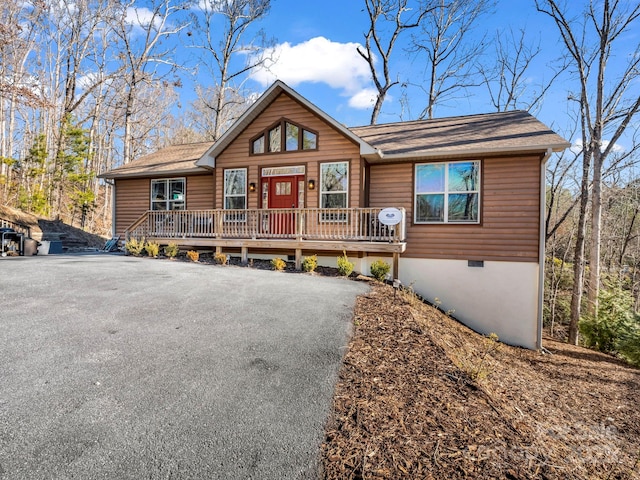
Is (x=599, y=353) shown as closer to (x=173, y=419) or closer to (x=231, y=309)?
(x=231, y=309)

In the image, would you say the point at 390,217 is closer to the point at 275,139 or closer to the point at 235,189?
the point at 275,139

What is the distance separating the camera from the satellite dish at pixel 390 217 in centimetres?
838

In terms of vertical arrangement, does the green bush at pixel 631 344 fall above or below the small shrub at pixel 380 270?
Answer: below

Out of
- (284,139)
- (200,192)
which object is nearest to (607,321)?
(284,139)

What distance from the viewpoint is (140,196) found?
43.3 feet

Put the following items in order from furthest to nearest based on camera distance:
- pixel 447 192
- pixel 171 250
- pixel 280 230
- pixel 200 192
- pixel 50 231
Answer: pixel 50 231 → pixel 200 192 → pixel 171 250 → pixel 280 230 → pixel 447 192

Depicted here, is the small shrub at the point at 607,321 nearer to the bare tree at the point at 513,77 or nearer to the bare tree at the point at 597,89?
the bare tree at the point at 597,89

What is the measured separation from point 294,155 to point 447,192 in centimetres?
482

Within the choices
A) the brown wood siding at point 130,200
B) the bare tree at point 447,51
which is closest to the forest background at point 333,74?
the bare tree at point 447,51

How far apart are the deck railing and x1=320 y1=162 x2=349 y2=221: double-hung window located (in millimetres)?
328

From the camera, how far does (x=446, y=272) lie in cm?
916

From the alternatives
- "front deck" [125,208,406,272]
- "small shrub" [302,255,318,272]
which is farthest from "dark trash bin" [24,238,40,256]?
"small shrub" [302,255,318,272]

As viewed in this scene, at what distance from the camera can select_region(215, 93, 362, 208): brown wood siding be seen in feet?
31.4

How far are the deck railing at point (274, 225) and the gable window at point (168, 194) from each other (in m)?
1.07
